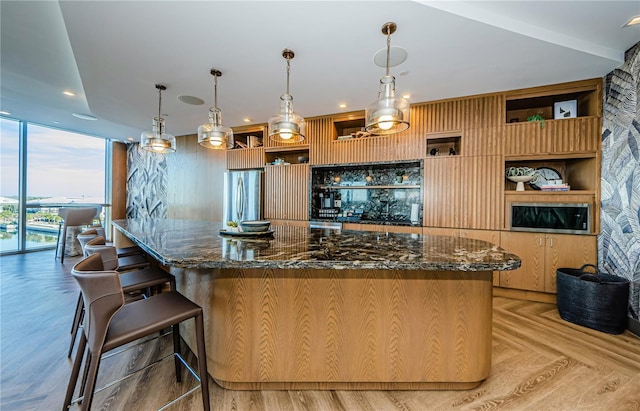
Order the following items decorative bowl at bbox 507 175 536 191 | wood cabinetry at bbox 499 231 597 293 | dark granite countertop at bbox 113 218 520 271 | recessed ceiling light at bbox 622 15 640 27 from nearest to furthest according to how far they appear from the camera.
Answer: dark granite countertop at bbox 113 218 520 271 < recessed ceiling light at bbox 622 15 640 27 < wood cabinetry at bbox 499 231 597 293 < decorative bowl at bbox 507 175 536 191

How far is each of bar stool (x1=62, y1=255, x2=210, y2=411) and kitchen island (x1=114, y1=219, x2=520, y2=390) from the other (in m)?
0.23

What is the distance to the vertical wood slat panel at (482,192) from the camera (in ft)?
10.8

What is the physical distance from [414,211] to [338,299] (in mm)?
2746

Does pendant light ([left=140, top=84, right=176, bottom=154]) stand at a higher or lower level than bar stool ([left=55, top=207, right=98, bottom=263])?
higher

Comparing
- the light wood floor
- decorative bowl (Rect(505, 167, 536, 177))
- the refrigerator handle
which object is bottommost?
the light wood floor

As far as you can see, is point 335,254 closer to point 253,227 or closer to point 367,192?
point 253,227

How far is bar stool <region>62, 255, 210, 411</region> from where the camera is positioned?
1.06m

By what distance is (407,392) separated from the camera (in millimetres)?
1585

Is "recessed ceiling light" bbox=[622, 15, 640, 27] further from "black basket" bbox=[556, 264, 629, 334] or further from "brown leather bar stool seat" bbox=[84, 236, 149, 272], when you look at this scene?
"brown leather bar stool seat" bbox=[84, 236, 149, 272]

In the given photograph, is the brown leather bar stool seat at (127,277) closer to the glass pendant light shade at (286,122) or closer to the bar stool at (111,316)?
the bar stool at (111,316)

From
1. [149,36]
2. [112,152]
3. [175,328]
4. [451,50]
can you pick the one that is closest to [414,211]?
[451,50]

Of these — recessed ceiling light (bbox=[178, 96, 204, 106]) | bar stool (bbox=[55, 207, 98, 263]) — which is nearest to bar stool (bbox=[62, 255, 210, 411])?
recessed ceiling light (bbox=[178, 96, 204, 106])

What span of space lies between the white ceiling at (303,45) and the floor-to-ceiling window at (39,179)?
2.18 metres

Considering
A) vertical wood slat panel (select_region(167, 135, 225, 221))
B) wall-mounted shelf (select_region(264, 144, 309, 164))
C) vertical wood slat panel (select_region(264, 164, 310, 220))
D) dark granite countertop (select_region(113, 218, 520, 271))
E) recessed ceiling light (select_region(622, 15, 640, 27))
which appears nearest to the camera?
dark granite countertop (select_region(113, 218, 520, 271))
